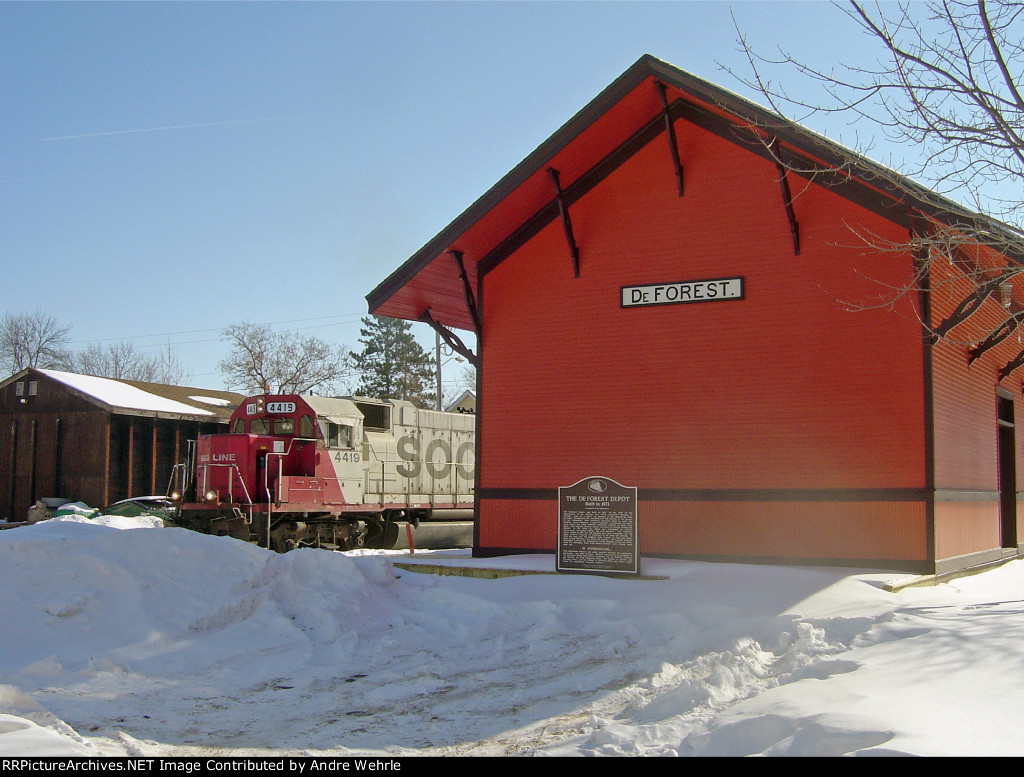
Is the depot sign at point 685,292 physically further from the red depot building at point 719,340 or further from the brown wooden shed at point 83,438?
the brown wooden shed at point 83,438

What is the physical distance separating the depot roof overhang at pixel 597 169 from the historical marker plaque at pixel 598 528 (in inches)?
177

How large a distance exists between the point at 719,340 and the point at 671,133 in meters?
3.34

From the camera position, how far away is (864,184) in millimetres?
12859

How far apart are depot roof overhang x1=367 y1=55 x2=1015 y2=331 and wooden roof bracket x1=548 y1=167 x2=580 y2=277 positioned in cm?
14

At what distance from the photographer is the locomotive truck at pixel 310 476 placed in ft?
63.5

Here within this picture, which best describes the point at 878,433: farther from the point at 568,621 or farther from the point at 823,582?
the point at 568,621

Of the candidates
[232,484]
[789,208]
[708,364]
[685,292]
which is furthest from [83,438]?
[789,208]

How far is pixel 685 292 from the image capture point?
13922mm

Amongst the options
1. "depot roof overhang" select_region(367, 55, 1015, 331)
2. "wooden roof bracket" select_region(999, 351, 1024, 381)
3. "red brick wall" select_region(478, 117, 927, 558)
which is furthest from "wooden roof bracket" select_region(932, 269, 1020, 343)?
"wooden roof bracket" select_region(999, 351, 1024, 381)

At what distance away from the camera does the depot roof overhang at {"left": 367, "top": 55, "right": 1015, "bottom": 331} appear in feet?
40.6

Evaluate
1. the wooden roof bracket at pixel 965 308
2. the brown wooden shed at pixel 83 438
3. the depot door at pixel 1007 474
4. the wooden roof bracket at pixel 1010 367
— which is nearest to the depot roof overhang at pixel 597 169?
the wooden roof bracket at pixel 965 308

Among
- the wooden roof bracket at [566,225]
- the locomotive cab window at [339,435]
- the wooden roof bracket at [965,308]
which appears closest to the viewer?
the wooden roof bracket at [965,308]

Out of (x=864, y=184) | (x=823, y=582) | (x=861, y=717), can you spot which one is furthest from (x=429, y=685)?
(x=864, y=184)

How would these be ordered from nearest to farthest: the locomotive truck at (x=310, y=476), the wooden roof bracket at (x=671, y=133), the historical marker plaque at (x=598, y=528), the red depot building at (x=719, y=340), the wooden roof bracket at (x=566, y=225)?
the historical marker plaque at (x=598, y=528), the red depot building at (x=719, y=340), the wooden roof bracket at (x=671, y=133), the wooden roof bracket at (x=566, y=225), the locomotive truck at (x=310, y=476)
